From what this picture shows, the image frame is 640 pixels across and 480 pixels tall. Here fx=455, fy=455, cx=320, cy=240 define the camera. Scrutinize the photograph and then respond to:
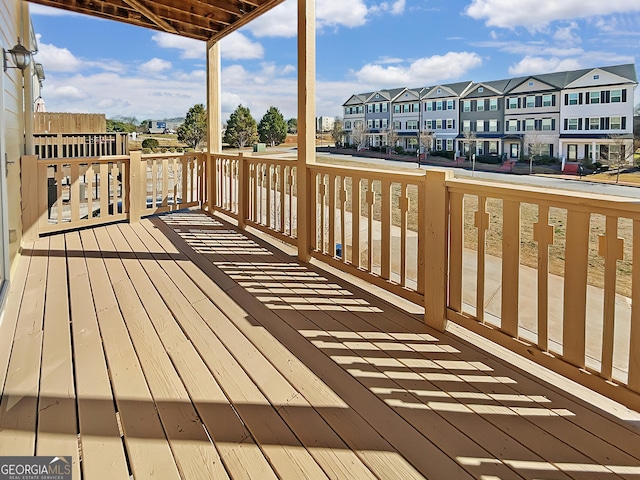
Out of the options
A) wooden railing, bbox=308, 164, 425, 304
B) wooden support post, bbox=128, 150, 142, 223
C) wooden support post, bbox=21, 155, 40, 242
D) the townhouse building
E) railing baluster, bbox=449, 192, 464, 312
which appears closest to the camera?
railing baluster, bbox=449, 192, 464, 312

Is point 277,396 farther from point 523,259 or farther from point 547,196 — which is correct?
point 547,196

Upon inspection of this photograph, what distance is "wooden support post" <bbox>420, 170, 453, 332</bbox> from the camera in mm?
2525

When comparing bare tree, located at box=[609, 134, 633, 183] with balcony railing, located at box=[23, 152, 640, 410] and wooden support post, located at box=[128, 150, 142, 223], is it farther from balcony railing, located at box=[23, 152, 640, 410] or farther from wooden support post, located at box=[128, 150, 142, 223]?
wooden support post, located at box=[128, 150, 142, 223]

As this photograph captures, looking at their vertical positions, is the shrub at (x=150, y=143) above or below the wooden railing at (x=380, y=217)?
above

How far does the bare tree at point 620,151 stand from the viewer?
1.77 meters

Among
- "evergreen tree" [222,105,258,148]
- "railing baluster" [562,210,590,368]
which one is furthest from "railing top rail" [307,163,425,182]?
"evergreen tree" [222,105,258,148]

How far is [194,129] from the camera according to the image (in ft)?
24.7

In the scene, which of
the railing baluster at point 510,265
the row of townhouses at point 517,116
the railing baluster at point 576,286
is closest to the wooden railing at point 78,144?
the row of townhouses at point 517,116

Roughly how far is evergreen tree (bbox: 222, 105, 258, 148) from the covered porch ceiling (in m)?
1.10

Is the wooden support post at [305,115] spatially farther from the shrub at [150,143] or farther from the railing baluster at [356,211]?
the shrub at [150,143]

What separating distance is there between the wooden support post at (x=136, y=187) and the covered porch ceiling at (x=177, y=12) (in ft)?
5.37

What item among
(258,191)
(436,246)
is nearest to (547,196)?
(436,246)

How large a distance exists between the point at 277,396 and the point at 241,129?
194 inches

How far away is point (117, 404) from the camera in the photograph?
1851 mm
